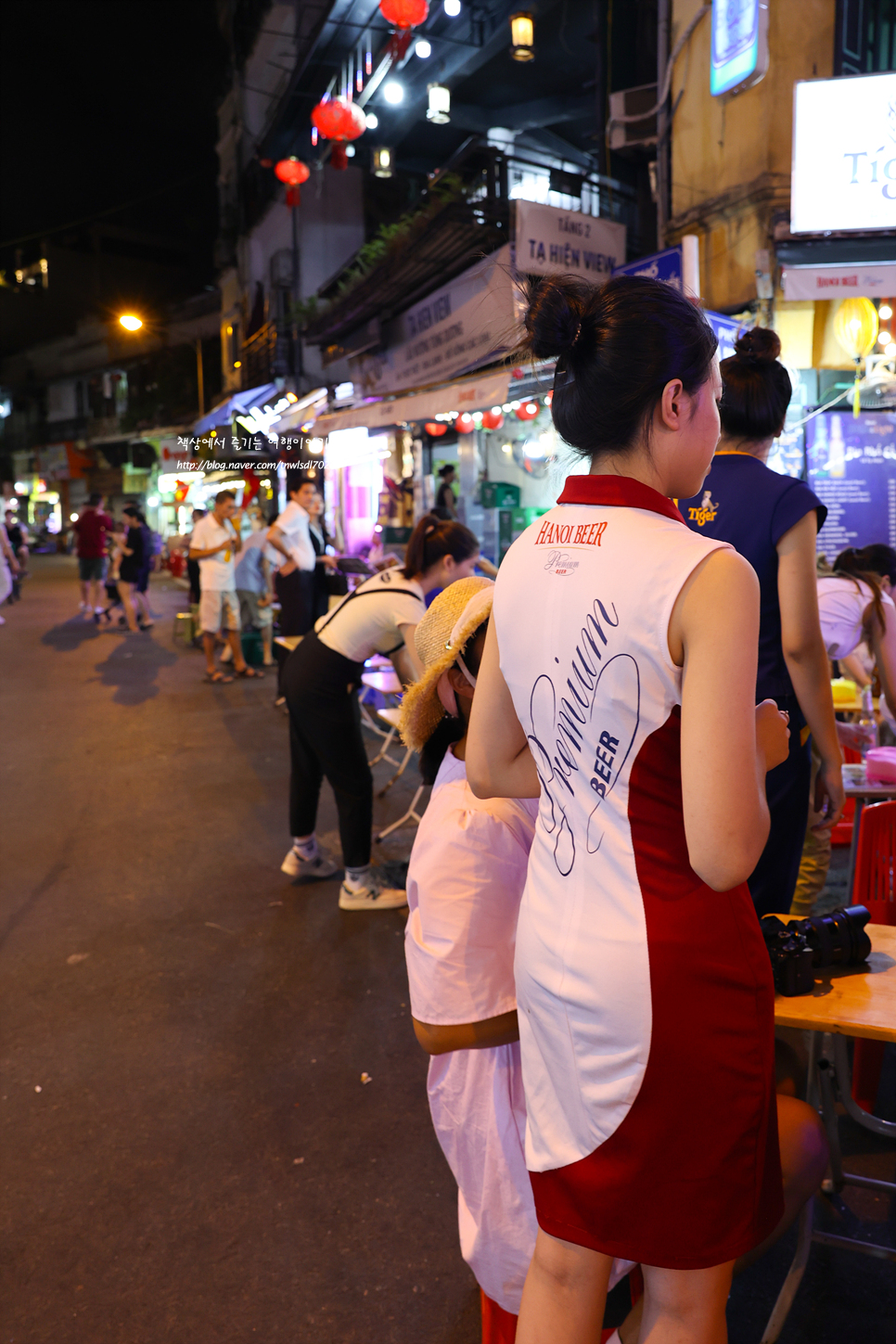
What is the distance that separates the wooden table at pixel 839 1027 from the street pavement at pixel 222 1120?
0.14m

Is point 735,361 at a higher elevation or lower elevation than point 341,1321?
higher

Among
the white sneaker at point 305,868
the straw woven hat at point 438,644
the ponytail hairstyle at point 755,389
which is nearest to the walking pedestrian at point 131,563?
the white sneaker at point 305,868

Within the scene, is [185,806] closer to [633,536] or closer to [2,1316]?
[2,1316]

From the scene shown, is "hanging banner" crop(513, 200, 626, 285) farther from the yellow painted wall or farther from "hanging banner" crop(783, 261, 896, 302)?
"hanging banner" crop(783, 261, 896, 302)

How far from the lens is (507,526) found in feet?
35.3

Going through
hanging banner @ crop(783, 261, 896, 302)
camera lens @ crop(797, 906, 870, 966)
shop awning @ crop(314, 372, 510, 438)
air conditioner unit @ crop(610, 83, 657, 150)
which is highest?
air conditioner unit @ crop(610, 83, 657, 150)

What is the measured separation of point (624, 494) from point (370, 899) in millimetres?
3391

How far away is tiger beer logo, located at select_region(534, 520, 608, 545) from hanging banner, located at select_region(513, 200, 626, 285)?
637 centimetres

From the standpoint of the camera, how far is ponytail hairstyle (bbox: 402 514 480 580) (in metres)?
3.68

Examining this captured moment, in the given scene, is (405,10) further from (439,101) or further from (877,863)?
(877,863)

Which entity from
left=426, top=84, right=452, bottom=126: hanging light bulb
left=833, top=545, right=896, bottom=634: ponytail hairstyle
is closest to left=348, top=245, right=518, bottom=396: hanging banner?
left=426, top=84, right=452, bottom=126: hanging light bulb

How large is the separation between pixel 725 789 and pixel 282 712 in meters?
7.41

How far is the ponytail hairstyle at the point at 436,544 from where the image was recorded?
12.1 ft

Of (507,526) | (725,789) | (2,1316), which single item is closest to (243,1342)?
(2,1316)
